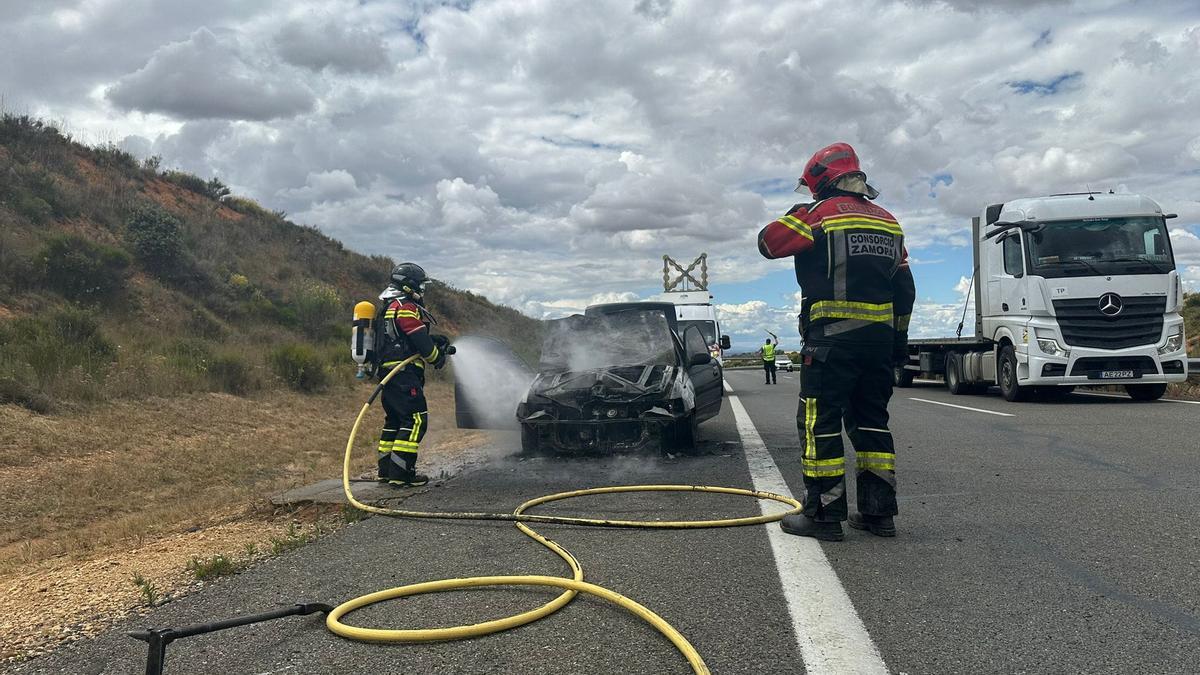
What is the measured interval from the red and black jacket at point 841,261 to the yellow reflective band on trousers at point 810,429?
36cm

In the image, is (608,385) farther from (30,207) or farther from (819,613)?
(30,207)

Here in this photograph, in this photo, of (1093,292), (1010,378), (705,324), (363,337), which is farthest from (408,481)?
(705,324)

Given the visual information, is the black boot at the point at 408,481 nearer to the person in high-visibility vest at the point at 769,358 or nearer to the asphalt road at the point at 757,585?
the asphalt road at the point at 757,585

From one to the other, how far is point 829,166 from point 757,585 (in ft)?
7.98

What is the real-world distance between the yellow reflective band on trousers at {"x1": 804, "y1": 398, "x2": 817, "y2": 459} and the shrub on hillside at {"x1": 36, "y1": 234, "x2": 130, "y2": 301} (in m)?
15.3

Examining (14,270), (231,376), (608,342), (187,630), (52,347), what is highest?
(14,270)

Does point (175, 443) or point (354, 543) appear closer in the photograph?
point (354, 543)

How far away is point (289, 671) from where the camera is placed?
9.00 ft

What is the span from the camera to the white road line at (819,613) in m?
2.66

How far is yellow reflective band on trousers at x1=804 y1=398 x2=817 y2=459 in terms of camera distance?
4430 mm

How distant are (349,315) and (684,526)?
2106 cm

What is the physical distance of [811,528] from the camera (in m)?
4.39

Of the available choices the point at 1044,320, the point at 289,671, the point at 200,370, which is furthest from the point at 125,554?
the point at 1044,320

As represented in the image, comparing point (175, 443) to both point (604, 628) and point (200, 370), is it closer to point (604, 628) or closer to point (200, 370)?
point (200, 370)
